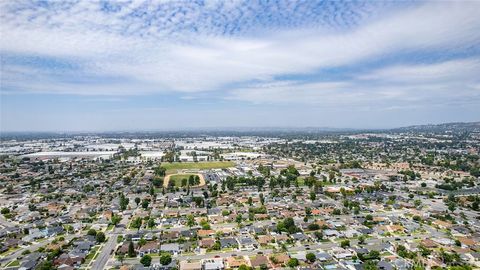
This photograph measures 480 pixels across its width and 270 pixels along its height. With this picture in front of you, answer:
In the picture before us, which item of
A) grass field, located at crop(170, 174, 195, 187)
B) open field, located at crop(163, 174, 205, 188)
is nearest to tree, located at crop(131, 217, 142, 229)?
open field, located at crop(163, 174, 205, 188)

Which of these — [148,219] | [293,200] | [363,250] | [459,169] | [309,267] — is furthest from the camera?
[459,169]

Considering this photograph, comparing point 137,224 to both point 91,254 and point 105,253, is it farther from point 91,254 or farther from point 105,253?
point 91,254

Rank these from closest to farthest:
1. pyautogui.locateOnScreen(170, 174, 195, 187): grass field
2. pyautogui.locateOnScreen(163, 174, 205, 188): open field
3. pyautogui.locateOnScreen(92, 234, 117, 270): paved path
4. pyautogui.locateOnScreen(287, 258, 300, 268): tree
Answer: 1. pyautogui.locateOnScreen(287, 258, 300, 268): tree
2. pyautogui.locateOnScreen(92, 234, 117, 270): paved path
3. pyautogui.locateOnScreen(163, 174, 205, 188): open field
4. pyautogui.locateOnScreen(170, 174, 195, 187): grass field

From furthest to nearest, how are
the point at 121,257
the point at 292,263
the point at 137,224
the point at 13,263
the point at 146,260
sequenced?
the point at 137,224, the point at 121,257, the point at 13,263, the point at 146,260, the point at 292,263

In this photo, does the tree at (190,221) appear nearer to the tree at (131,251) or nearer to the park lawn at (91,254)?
the tree at (131,251)

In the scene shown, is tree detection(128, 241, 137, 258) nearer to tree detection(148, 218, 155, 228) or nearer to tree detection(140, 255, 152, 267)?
tree detection(140, 255, 152, 267)

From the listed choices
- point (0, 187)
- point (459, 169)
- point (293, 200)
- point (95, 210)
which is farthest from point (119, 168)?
point (459, 169)

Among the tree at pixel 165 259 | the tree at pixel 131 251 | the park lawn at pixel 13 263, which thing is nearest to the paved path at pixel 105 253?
the tree at pixel 131 251

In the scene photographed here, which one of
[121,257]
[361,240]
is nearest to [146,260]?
[121,257]

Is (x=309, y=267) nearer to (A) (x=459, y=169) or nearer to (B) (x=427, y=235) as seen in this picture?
(B) (x=427, y=235)
